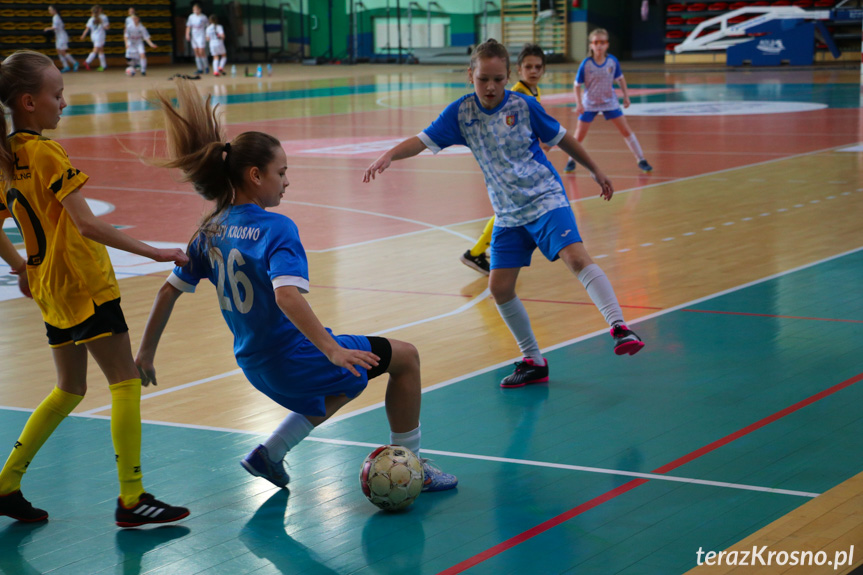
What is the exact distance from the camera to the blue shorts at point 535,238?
5.46 meters

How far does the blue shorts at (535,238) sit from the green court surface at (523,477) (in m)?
0.62

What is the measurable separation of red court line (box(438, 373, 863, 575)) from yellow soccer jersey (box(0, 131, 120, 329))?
1511 millimetres

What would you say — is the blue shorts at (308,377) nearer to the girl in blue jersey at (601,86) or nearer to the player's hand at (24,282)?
the player's hand at (24,282)

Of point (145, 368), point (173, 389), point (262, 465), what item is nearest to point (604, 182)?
point (173, 389)

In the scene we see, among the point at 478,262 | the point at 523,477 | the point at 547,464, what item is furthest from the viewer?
the point at 478,262

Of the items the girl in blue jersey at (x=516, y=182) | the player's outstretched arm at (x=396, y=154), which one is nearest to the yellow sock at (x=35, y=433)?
the player's outstretched arm at (x=396, y=154)

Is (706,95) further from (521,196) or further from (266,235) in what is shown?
(266,235)

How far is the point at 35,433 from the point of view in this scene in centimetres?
391

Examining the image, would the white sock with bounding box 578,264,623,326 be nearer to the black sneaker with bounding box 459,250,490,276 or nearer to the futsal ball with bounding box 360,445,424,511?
the futsal ball with bounding box 360,445,424,511

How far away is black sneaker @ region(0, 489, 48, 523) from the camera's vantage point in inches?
152

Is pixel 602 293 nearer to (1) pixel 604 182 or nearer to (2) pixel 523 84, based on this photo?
(1) pixel 604 182

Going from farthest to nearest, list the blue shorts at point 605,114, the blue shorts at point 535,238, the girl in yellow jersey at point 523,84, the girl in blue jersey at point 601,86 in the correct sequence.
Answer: the blue shorts at point 605,114 < the girl in blue jersey at point 601,86 < the girl in yellow jersey at point 523,84 < the blue shorts at point 535,238

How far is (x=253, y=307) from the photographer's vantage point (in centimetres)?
368

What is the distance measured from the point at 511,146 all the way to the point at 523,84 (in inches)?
103
